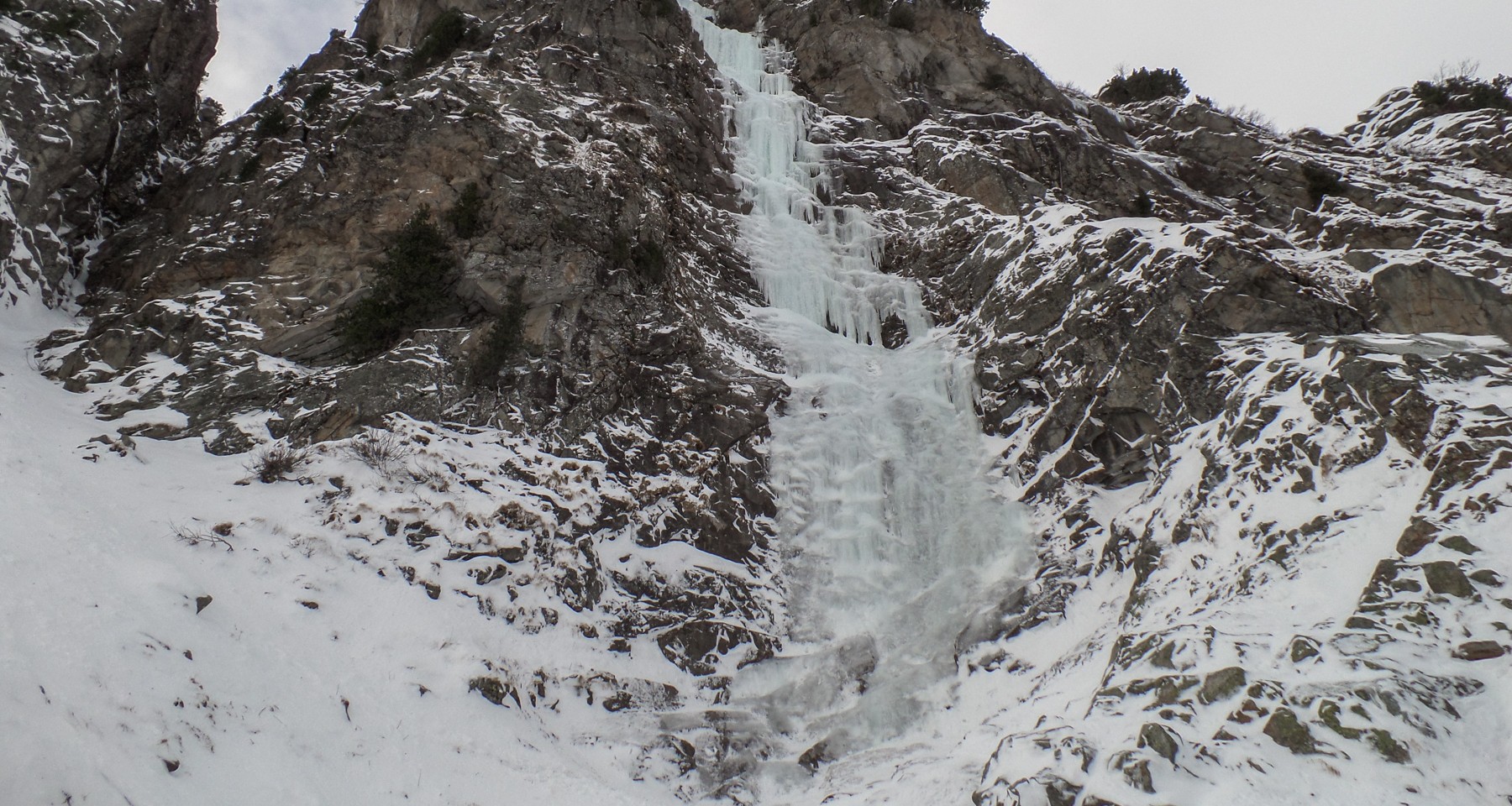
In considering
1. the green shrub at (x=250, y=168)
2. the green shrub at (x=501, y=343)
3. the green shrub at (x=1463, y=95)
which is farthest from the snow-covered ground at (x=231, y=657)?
the green shrub at (x=1463, y=95)

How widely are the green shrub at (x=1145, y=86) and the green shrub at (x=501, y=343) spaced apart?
72.5ft

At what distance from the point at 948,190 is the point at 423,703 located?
16.3 m

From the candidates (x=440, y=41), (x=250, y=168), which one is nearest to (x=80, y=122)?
(x=250, y=168)

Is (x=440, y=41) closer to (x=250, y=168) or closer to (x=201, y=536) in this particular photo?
(x=250, y=168)

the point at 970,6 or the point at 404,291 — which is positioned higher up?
the point at 970,6

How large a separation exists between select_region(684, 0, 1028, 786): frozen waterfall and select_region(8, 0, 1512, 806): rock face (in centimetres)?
43

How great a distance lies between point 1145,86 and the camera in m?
27.8

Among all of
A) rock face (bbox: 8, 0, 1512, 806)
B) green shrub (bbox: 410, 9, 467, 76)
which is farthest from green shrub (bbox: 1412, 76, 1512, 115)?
green shrub (bbox: 410, 9, 467, 76)

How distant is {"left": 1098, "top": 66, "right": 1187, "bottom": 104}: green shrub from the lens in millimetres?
27594

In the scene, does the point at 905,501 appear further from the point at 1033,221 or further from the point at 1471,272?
the point at 1471,272

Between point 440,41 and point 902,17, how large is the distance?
13.8 m

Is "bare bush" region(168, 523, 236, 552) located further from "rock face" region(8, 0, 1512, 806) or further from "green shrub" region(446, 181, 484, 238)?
"green shrub" region(446, 181, 484, 238)

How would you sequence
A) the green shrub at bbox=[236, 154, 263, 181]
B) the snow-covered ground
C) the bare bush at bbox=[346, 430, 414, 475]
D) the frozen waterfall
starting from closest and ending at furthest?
the snow-covered ground, the frozen waterfall, the bare bush at bbox=[346, 430, 414, 475], the green shrub at bbox=[236, 154, 263, 181]

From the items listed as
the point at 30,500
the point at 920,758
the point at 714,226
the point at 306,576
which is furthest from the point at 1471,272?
the point at 30,500
